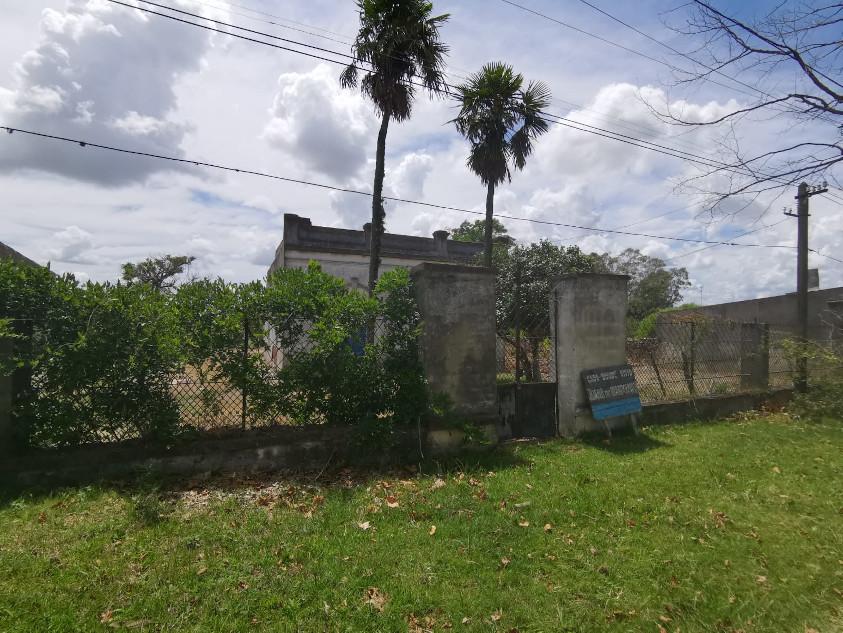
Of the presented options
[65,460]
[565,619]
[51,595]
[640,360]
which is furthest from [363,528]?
[640,360]

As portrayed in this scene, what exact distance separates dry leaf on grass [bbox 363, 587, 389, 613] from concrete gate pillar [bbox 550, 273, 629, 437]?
4482 millimetres

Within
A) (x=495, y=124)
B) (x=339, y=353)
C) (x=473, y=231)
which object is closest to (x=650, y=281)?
(x=473, y=231)

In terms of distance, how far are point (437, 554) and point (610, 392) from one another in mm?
4299

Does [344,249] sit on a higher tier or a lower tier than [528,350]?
higher

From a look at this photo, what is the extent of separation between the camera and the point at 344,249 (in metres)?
20.5

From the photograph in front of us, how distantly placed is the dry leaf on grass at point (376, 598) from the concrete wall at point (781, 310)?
1505 centimetres

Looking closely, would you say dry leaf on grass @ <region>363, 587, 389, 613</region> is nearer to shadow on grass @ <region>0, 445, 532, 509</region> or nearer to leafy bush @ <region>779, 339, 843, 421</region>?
shadow on grass @ <region>0, 445, 532, 509</region>

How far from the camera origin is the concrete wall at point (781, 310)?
A: 1552 cm

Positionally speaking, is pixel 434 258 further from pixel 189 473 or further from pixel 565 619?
pixel 565 619

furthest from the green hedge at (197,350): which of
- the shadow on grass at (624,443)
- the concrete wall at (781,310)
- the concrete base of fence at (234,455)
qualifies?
the concrete wall at (781,310)

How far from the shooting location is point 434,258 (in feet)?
76.2

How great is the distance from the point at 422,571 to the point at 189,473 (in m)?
2.83

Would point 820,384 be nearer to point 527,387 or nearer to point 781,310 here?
point 527,387

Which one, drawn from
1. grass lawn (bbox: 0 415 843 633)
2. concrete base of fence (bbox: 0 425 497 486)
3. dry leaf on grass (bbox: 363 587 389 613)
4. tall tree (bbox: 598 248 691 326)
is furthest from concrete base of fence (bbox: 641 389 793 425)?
tall tree (bbox: 598 248 691 326)
